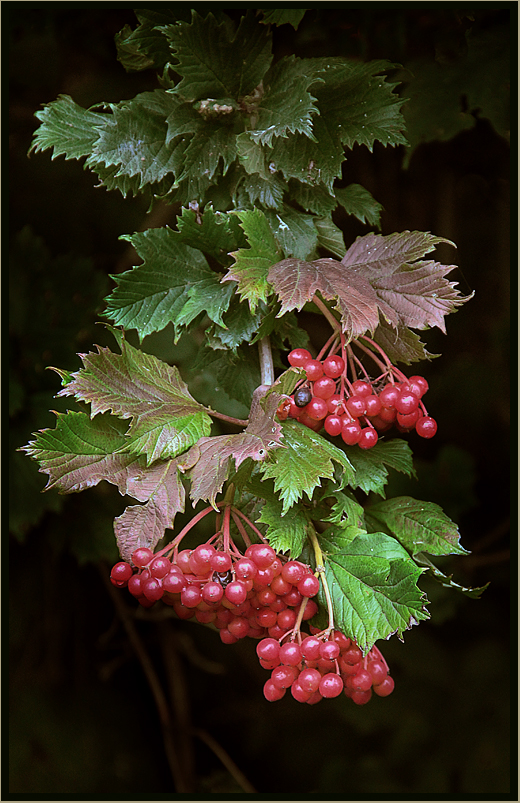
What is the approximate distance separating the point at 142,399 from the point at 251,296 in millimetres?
141

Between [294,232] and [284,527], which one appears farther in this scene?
[294,232]

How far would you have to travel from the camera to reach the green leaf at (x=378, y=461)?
0.63 metres

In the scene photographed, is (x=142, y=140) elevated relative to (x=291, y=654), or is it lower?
elevated

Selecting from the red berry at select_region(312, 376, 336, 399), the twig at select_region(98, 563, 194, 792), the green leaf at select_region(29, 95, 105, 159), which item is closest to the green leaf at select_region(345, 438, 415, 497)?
the red berry at select_region(312, 376, 336, 399)

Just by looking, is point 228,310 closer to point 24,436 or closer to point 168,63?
A: point 168,63

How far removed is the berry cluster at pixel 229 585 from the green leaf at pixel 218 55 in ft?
1.51

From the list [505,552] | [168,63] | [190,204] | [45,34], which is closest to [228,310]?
[190,204]

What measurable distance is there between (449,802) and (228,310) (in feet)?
2.00

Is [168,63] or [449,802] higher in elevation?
[168,63]

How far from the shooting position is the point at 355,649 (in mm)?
550

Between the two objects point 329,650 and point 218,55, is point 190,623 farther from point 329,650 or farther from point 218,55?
point 218,55

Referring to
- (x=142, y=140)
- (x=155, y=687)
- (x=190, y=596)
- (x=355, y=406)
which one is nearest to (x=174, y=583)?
(x=190, y=596)

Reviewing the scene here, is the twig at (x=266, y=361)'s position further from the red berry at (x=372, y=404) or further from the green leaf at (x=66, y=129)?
the green leaf at (x=66, y=129)

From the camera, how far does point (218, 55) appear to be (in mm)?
661
